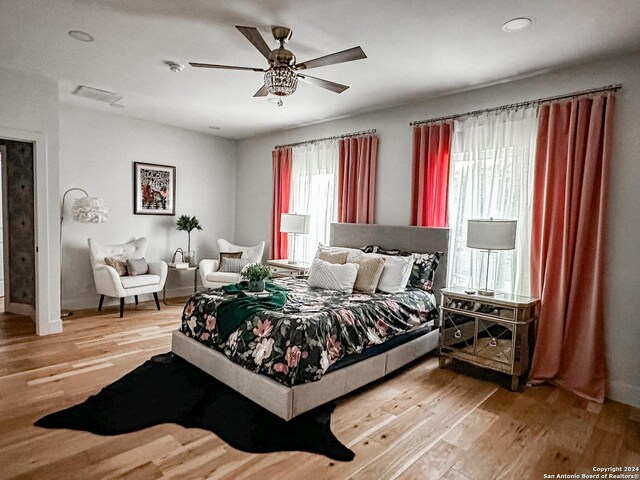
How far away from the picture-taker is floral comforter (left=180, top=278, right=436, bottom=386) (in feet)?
8.39

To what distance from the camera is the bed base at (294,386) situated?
254cm

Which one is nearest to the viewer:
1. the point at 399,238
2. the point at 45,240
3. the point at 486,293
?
the point at 486,293

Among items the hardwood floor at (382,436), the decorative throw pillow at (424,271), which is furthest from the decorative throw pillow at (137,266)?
the decorative throw pillow at (424,271)

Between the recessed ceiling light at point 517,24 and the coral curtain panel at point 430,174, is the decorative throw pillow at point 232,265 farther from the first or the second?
the recessed ceiling light at point 517,24

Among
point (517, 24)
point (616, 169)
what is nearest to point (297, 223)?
point (517, 24)

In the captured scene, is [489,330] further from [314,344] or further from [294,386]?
[294,386]

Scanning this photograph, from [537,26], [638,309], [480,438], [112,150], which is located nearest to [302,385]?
[480,438]

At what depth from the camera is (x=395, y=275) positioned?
3.84m

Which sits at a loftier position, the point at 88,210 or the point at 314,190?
the point at 314,190

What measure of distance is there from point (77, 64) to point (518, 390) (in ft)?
16.1

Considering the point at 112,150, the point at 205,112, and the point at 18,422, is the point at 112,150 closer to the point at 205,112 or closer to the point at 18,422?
the point at 205,112

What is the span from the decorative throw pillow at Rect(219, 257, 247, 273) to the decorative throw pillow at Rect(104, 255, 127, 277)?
1.33 meters

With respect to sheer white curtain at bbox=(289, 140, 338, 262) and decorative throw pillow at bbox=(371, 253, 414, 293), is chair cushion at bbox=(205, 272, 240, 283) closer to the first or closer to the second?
sheer white curtain at bbox=(289, 140, 338, 262)

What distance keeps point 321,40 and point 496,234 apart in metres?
2.15
